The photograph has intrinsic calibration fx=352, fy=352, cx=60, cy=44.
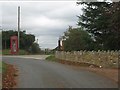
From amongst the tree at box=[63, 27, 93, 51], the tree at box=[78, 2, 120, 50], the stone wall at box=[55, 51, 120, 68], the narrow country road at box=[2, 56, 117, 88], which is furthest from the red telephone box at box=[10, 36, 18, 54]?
the narrow country road at box=[2, 56, 117, 88]

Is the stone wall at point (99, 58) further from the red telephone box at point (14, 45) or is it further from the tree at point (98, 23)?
the red telephone box at point (14, 45)

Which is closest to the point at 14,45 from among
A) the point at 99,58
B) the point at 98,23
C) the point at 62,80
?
the point at 98,23

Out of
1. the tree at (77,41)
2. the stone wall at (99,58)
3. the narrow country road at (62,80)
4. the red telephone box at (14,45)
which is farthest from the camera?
the red telephone box at (14,45)

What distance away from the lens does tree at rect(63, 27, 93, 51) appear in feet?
146

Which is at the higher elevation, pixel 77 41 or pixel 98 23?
pixel 98 23

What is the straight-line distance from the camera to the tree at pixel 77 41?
4438 centimetres

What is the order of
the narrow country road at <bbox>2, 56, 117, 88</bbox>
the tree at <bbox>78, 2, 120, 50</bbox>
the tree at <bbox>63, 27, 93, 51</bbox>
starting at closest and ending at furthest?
the narrow country road at <bbox>2, 56, 117, 88</bbox>
the tree at <bbox>78, 2, 120, 50</bbox>
the tree at <bbox>63, 27, 93, 51</bbox>

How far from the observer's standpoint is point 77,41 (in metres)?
46.7

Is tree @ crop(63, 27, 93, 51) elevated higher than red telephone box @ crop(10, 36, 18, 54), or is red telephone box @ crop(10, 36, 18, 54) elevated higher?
tree @ crop(63, 27, 93, 51)

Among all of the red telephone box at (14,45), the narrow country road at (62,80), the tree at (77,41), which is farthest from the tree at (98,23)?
the red telephone box at (14,45)

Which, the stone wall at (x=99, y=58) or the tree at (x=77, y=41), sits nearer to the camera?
the stone wall at (x=99, y=58)

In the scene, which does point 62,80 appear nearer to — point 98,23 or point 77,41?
point 98,23

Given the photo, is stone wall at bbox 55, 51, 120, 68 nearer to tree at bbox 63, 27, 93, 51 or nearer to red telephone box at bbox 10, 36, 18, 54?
tree at bbox 63, 27, 93, 51

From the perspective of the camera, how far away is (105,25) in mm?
39812
